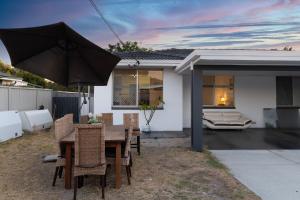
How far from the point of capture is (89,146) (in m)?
4.66

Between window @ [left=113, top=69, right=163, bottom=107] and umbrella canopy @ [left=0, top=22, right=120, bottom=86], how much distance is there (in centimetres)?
470

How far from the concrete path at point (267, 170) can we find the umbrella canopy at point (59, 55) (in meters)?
3.40

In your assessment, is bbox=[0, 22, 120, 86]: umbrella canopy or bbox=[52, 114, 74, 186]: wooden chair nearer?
bbox=[52, 114, 74, 186]: wooden chair

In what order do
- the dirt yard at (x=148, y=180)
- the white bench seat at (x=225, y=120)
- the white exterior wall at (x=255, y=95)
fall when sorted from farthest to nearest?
the white exterior wall at (x=255, y=95), the white bench seat at (x=225, y=120), the dirt yard at (x=148, y=180)

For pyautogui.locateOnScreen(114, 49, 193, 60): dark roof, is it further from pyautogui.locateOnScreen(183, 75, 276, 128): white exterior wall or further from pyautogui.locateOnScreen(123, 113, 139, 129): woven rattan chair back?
pyautogui.locateOnScreen(123, 113, 139, 129): woven rattan chair back

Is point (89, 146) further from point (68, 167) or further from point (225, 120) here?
point (225, 120)

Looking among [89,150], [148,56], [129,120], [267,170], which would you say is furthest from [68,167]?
[148,56]

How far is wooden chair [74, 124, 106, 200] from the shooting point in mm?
4617

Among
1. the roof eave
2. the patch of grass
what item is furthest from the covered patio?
the roof eave

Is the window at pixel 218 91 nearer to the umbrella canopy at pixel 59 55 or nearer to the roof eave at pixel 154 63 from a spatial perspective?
the roof eave at pixel 154 63

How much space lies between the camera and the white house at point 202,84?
25.9 feet

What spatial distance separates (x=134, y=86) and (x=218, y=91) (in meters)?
3.96

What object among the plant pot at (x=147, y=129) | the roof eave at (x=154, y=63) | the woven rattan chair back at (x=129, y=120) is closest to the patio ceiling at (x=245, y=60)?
the woven rattan chair back at (x=129, y=120)

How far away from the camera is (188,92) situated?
522 inches
